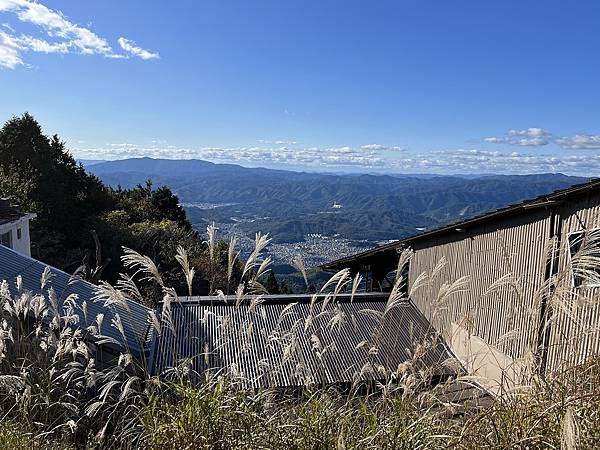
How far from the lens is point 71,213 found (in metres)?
27.3

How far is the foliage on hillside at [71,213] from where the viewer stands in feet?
73.4

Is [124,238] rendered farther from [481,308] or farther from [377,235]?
[377,235]

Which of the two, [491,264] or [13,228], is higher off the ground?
[491,264]

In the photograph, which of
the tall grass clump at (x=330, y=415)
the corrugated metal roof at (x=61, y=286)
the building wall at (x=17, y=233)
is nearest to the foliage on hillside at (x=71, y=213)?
the building wall at (x=17, y=233)

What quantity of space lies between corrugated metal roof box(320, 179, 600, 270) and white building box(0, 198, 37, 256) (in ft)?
37.7

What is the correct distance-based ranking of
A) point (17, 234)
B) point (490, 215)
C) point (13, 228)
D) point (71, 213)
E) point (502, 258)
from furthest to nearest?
point (71, 213) → point (17, 234) → point (13, 228) → point (490, 215) → point (502, 258)

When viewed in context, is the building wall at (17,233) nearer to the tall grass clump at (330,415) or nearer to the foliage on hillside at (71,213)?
the foliage on hillside at (71,213)

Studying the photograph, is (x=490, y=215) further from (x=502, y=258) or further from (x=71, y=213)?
(x=71, y=213)

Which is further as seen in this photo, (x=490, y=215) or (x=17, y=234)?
(x=17, y=234)

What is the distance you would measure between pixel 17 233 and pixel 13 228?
1.77 ft

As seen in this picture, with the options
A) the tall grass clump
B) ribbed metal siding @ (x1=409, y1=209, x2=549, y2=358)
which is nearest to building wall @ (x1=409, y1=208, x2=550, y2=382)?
ribbed metal siding @ (x1=409, y1=209, x2=549, y2=358)

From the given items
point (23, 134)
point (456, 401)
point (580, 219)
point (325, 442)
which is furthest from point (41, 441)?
point (23, 134)

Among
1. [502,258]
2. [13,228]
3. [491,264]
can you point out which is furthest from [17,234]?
[502,258]

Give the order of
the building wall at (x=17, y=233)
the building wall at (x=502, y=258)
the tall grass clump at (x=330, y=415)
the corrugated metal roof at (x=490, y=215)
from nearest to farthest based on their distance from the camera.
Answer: the tall grass clump at (x=330, y=415) → the building wall at (x=502, y=258) → the corrugated metal roof at (x=490, y=215) → the building wall at (x=17, y=233)
